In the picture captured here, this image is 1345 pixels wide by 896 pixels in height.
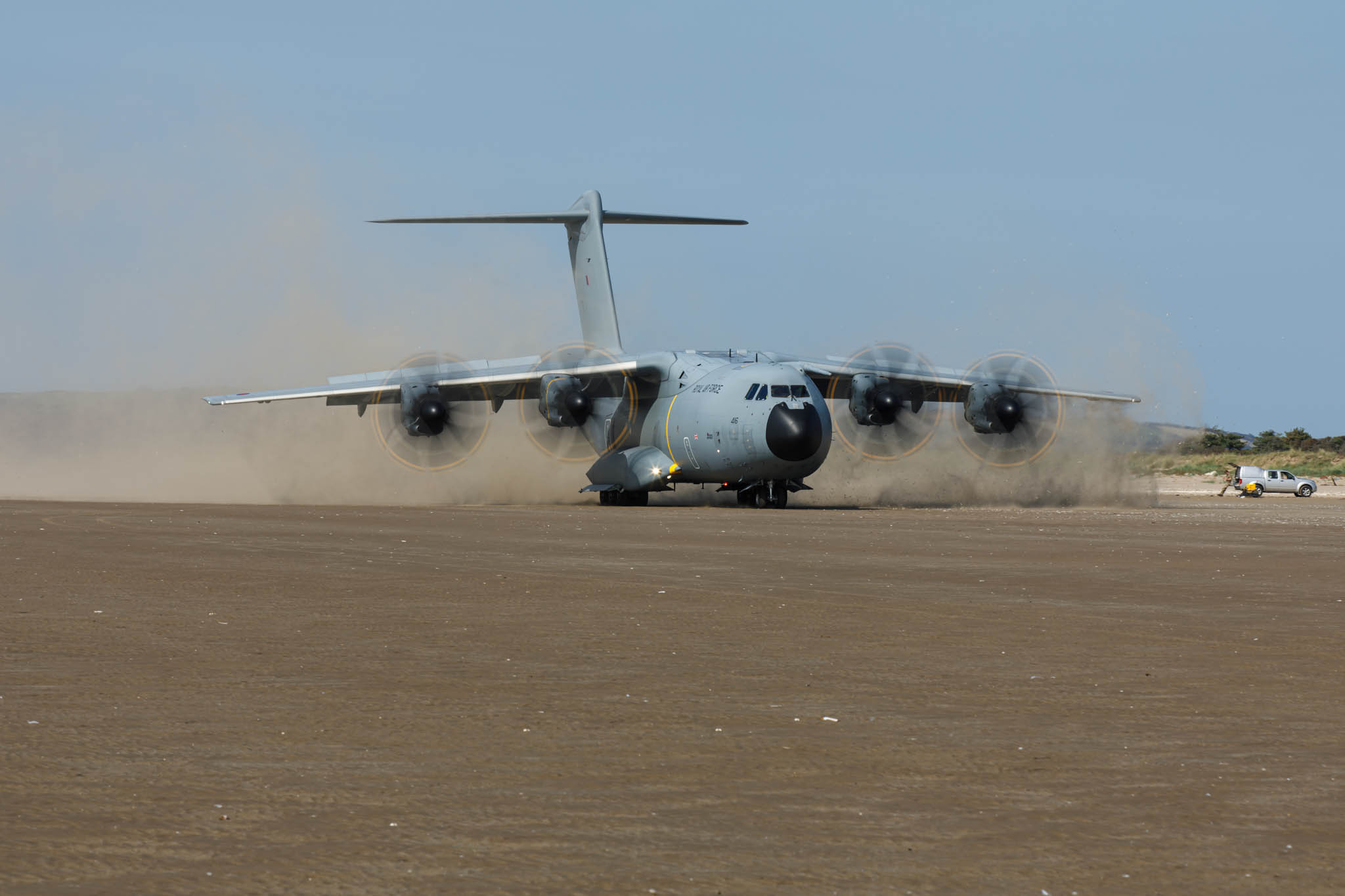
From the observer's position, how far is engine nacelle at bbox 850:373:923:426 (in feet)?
129

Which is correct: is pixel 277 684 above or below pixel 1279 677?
above

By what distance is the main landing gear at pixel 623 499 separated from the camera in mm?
41219

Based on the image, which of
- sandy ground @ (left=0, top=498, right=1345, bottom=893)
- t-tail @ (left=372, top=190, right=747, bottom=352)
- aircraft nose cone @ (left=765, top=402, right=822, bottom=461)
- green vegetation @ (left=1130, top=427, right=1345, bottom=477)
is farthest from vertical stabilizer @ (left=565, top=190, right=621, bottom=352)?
green vegetation @ (left=1130, top=427, right=1345, bottom=477)

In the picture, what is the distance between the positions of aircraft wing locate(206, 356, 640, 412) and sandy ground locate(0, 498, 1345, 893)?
2265cm

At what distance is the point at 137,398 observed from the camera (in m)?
55.8

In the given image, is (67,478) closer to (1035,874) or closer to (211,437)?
(211,437)

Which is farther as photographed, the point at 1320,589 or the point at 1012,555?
the point at 1012,555

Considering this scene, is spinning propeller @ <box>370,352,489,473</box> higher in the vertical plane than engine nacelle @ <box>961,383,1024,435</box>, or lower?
higher

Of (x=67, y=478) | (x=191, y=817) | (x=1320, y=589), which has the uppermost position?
(x=67, y=478)

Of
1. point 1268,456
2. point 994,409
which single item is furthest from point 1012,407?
point 1268,456

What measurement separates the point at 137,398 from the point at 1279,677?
52.2m

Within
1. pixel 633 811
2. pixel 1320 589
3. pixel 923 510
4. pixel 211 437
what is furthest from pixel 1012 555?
pixel 211 437

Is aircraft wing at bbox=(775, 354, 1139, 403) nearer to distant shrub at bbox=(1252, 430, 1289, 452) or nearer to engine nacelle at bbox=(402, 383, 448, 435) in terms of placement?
engine nacelle at bbox=(402, 383, 448, 435)

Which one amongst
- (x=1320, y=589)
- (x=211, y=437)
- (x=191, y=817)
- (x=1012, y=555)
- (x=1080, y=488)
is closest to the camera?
(x=191, y=817)
